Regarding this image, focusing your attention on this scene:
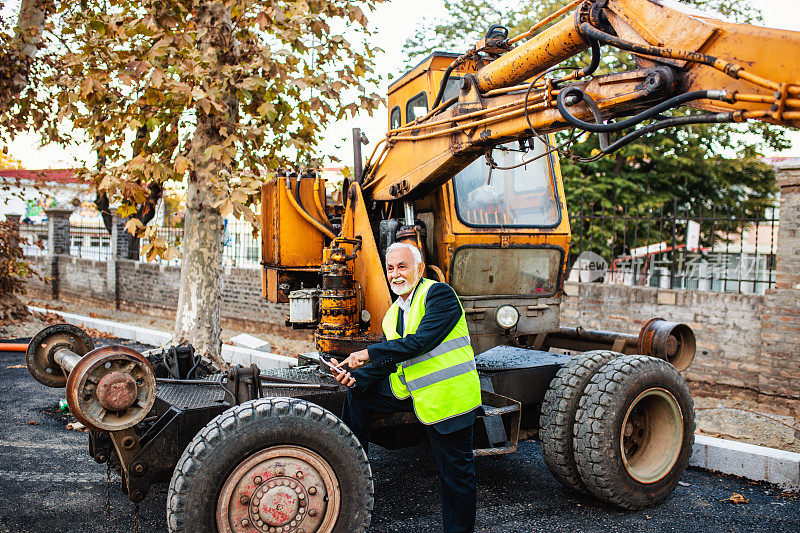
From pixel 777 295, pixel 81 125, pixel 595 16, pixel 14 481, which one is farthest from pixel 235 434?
pixel 777 295

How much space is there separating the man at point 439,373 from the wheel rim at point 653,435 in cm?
164

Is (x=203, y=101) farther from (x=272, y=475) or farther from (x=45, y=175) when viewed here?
(x=45, y=175)

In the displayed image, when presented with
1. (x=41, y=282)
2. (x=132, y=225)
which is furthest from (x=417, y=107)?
(x=41, y=282)

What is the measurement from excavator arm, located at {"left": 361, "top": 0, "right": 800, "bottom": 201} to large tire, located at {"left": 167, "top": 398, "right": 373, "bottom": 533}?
206cm

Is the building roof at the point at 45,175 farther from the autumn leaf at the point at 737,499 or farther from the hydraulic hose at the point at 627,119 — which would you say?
the autumn leaf at the point at 737,499

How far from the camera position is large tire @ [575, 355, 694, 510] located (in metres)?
4.35

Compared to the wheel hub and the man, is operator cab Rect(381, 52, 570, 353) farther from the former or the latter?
the wheel hub

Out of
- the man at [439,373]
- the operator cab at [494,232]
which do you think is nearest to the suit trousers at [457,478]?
the man at [439,373]

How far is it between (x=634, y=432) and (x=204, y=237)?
19.6 ft

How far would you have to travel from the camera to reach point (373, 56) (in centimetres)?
863

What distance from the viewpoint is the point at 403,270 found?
12.2 feet

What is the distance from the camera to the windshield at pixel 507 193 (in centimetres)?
500

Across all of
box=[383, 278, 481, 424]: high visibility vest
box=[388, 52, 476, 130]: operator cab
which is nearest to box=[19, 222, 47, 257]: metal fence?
box=[388, 52, 476, 130]: operator cab

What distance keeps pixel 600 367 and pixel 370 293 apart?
1.82 m
